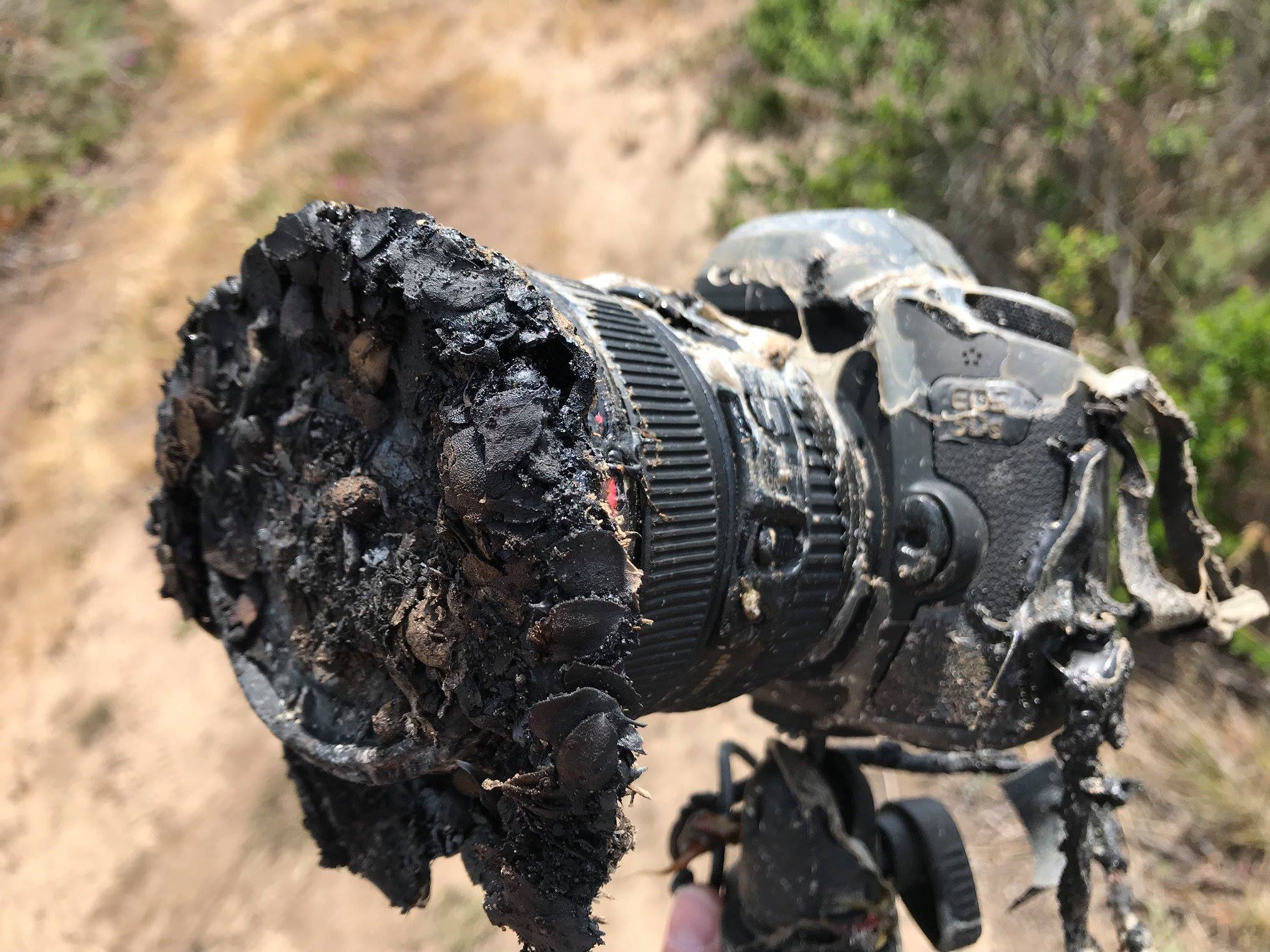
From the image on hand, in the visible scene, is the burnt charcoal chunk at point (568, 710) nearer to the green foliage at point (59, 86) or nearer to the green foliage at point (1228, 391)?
the green foliage at point (1228, 391)

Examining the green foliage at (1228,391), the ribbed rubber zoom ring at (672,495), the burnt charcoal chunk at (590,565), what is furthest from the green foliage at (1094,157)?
the burnt charcoal chunk at (590,565)

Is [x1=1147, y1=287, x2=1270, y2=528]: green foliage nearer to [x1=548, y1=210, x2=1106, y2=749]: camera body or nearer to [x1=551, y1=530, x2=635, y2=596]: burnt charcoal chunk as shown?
[x1=548, y1=210, x2=1106, y2=749]: camera body

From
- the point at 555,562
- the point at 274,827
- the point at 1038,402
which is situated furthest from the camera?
the point at 274,827

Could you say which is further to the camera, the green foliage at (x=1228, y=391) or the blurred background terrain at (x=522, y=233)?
the blurred background terrain at (x=522, y=233)

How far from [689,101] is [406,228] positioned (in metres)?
2.67

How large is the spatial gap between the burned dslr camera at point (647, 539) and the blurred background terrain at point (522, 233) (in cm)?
57

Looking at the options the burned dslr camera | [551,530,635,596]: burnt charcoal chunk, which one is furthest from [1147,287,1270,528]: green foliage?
[551,530,635,596]: burnt charcoal chunk

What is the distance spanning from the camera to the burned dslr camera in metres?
A: 0.48

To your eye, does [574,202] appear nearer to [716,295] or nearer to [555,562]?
[716,295]

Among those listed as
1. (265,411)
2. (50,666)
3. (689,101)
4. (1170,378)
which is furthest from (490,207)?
(265,411)

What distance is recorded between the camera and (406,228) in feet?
1.71

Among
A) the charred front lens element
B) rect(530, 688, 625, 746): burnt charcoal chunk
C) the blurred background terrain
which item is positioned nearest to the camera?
rect(530, 688, 625, 746): burnt charcoal chunk

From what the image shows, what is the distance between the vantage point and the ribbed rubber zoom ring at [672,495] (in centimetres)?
58

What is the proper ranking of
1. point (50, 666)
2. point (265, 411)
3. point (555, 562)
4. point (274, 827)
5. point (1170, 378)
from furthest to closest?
point (50, 666) → point (274, 827) → point (1170, 378) → point (265, 411) → point (555, 562)
